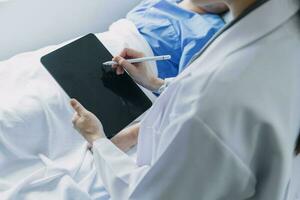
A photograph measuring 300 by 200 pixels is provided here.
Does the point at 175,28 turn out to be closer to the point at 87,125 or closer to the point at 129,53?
the point at 129,53

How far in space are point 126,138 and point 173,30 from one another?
52cm

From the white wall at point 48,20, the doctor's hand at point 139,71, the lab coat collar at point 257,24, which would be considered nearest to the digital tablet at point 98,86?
the doctor's hand at point 139,71

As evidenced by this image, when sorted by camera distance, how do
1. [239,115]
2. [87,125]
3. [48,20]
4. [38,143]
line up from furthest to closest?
1. [48,20]
2. [38,143]
3. [87,125]
4. [239,115]

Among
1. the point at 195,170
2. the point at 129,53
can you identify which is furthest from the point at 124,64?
the point at 195,170

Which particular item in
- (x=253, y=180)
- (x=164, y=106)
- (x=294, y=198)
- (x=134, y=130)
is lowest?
(x=294, y=198)

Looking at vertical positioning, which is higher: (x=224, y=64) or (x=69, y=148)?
(x=224, y=64)

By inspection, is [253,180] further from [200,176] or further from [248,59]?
[248,59]

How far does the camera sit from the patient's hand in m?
1.09

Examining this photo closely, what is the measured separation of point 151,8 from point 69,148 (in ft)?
2.29

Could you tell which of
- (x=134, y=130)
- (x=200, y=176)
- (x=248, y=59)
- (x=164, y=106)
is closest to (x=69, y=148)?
(x=134, y=130)

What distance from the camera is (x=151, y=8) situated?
4.84 ft

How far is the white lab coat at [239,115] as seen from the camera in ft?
1.69

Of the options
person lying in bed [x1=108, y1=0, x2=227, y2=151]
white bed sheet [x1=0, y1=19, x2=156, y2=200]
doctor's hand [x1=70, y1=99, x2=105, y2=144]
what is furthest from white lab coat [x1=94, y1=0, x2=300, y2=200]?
person lying in bed [x1=108, y1=0, x2=227, y2=151]

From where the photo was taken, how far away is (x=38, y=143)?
41.9 inches
